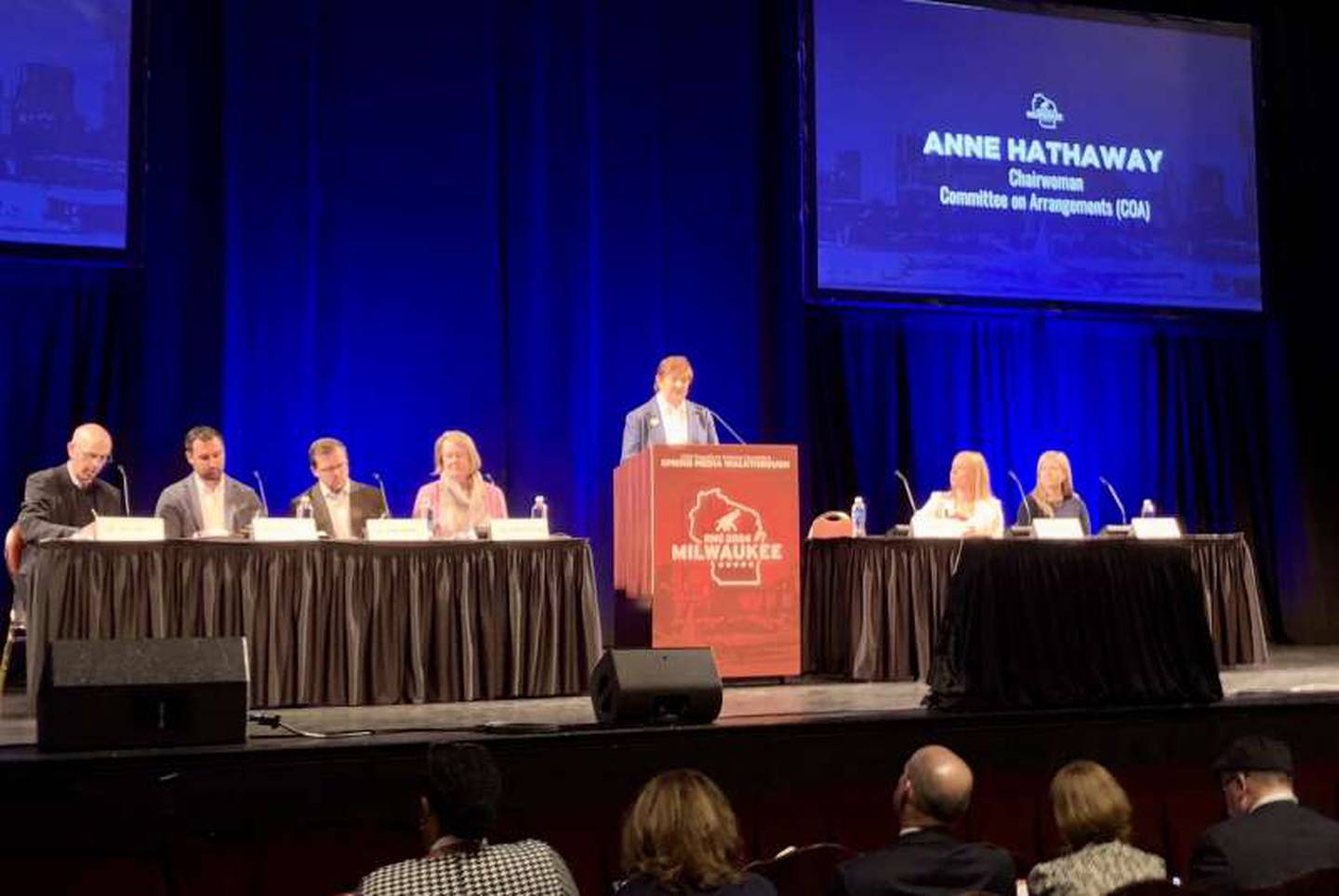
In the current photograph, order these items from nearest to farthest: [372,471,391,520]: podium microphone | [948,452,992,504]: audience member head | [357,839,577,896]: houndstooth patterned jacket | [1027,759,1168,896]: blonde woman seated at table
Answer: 1. [357,839,577,896]: houndstooth patterned jacket
2. [1027,759,1168,896]: blonde woman seated at table
3. [372,471,391,520]: podium microphone
4. [948,452,992,504]: audience member head

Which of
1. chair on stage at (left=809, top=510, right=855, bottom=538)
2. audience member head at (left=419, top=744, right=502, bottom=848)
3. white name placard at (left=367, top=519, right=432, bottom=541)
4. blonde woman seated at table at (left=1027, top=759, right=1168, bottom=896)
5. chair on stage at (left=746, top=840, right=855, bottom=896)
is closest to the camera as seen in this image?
audience member head at (left=419, top=744, right=502, bottom=848)

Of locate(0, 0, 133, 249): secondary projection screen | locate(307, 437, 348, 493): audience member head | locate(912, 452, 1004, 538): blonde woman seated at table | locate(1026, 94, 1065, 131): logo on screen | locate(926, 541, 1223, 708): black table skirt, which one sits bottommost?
locate(926, 541, 1223, 708): black table skirt

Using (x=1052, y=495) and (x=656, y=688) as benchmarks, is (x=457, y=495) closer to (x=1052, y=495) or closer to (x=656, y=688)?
(x=656, y=688)

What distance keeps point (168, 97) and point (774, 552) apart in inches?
178

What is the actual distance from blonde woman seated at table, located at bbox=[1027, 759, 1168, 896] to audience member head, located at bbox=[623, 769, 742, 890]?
681 millimetres

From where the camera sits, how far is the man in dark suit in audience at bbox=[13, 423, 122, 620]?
23.4 feet

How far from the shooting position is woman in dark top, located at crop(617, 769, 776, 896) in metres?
2.61

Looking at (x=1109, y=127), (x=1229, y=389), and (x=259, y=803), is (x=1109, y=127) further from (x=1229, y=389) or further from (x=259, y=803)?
(x=259, y=803)

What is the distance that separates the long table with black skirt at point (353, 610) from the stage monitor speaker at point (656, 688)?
1.74 m

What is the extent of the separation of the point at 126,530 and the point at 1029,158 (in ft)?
21.3

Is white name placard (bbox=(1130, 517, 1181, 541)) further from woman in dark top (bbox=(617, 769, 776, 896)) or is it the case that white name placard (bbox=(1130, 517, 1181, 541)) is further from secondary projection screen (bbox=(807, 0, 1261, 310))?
woman in dark top (bbox=(617, 769, 776, 896))

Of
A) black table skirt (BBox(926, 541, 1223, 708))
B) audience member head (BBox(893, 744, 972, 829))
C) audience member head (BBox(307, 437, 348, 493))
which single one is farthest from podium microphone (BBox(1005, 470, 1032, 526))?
audience member head (BBox(893, 744, 972, 829))

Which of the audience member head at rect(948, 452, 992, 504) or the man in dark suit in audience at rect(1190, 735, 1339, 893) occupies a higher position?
the audience member head at rect(948, 452, 992, 504)

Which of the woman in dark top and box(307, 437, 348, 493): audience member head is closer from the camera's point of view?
the woman in dark top
